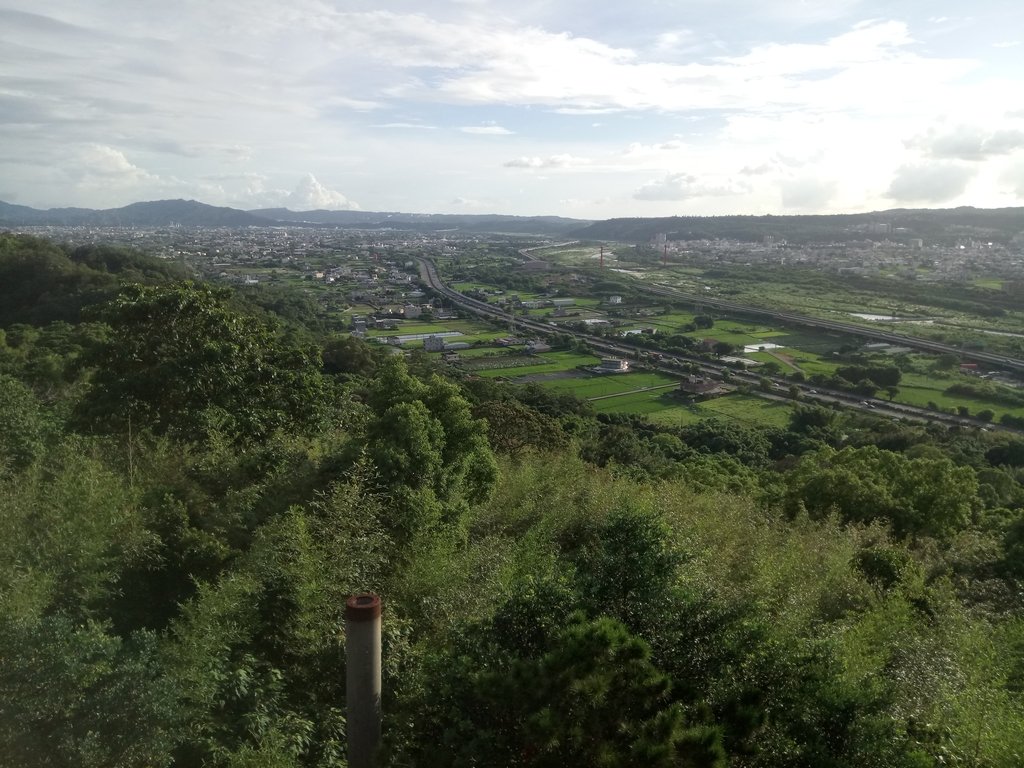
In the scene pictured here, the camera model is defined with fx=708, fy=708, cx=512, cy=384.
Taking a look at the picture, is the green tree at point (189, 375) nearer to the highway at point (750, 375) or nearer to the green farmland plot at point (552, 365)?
the green farmland plot at point (552, 365)

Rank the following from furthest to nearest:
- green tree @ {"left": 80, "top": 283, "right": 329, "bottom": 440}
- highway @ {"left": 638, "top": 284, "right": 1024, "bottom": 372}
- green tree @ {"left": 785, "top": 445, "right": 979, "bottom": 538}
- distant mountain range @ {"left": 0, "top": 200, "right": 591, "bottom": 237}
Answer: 1. distant mountain range @ {"left": 0, "top": 200, "right": 591, "bottom": 237}
2. highway @ {"left": 638, "top": 284, "right": 1024, "bottom": 372}
3. green tree @ {"left": 785, "top": 445, "right": 979, "bottom": 538}
4. green tree @ {"left": 80, "top": 283, "right": 329, "bottom": 440}

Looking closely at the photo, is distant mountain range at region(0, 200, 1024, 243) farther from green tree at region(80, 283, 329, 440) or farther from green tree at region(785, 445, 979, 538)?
green tree at region(80, 283, 329, 440)

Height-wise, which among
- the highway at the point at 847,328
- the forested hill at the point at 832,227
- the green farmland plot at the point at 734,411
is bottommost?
the green farmland plot at the point at 734,411

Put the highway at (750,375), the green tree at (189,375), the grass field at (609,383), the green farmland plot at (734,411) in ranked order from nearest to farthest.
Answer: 1. the green tree at (189,375)
2. the highway at (750,375)
3. the green farmland plot at (734,411)
4. the grass field at (609,383)

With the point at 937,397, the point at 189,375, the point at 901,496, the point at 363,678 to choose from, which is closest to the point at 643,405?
the point at 937,397

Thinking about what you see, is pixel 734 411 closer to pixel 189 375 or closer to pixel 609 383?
pixel 609 383

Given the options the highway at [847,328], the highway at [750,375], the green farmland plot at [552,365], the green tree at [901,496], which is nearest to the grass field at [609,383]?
the highway at [750,375]

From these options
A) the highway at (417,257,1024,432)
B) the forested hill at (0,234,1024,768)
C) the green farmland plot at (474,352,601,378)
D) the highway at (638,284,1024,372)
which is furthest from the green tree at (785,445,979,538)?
the highway at (638,284,1024,372)
